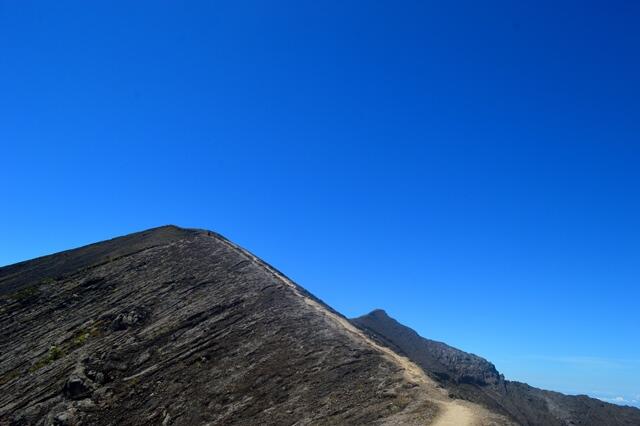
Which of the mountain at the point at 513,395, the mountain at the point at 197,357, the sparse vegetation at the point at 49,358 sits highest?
the mountain at the point at 513,395

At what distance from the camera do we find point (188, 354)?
30656 mm

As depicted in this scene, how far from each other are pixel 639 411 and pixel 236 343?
3185 inches

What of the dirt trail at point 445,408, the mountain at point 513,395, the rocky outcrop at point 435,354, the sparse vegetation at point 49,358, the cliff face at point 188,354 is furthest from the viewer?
the rocky outcrop at point 435,354

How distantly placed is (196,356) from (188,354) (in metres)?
0.69

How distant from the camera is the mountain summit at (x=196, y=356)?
Result: 24000 millimetres

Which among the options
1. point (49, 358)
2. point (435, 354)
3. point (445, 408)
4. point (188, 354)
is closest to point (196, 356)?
point (188, 354)

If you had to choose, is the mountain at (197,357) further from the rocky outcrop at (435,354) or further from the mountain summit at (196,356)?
the rocky outcrop at (435,354)

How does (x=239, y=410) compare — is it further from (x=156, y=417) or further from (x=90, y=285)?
(x=90, y=285)

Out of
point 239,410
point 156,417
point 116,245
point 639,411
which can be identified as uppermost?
point 639,411

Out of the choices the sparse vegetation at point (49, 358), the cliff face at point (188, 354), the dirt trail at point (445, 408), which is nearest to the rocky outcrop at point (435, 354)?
the cliff face at point (188, 354)

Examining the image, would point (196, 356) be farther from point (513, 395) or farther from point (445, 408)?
point (513, 395)

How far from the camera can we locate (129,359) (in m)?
31.5

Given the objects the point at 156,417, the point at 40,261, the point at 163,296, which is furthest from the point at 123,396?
the point at 40,261

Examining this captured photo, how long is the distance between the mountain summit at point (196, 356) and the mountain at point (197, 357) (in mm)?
89
